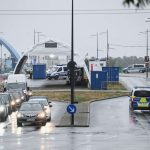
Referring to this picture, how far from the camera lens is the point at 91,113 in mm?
43375

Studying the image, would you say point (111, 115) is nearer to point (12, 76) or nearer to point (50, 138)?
point (50, 138)

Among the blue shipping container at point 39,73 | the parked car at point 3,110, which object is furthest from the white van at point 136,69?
the parked car at point 3,110

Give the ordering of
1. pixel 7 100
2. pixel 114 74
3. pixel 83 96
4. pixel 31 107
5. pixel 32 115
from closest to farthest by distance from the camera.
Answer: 1. pixel 32 115
2. pixel 31 107
3. pixel 7 100
4. pixel 83 96
5. pixel 114 74

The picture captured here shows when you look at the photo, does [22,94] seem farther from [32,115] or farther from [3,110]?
[32,115]

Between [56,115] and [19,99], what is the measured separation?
8.12 m

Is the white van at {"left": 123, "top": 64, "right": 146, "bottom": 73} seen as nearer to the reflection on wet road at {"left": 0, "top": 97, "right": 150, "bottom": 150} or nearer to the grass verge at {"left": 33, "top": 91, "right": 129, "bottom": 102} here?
the grass verge at {"left": 33, "top": 91, "right": 129, "bottom": 102}

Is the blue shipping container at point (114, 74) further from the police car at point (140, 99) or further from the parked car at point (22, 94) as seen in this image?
the police car at point (140, 99)

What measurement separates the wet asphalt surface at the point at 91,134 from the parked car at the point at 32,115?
0.41 meters

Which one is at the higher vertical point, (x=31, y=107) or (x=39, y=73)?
(x=39, y=73)

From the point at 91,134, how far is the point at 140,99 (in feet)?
46.4

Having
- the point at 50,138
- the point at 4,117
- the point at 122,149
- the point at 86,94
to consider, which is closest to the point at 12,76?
the point at 86,94

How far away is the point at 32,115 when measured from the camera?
3450 cm

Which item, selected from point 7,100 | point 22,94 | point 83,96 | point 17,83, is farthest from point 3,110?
point 83,96

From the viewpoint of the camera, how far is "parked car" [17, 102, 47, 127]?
113 ft
